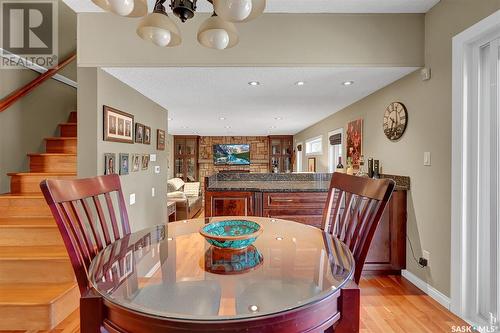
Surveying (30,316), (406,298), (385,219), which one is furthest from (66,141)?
(406,298)

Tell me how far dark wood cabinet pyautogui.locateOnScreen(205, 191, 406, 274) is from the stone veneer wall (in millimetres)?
6253

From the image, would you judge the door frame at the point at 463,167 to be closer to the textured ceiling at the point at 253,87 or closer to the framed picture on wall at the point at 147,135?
the textured ceiling at the point at 253,87

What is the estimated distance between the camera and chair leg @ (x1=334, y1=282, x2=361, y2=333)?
2.71 ft

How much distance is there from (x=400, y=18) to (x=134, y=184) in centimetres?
314

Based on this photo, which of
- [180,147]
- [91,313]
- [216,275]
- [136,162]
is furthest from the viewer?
[180,147]

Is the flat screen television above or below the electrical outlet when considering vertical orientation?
above

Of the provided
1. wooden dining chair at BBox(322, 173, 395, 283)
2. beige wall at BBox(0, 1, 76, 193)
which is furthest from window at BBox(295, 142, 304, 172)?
wooden dining chair at BBox(322, 173, 395, 283)

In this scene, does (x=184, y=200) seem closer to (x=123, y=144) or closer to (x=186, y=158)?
(x=123, y=144)

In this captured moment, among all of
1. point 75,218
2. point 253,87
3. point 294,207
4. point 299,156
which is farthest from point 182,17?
point 299,156

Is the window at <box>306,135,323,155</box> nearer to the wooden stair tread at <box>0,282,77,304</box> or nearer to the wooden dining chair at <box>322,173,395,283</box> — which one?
the wooden dining chair at <box>322,173,395,283</box>

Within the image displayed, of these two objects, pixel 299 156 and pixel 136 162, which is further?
pixel 299 156

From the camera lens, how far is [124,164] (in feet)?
8.39

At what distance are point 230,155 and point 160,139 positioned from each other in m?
→ 5.26

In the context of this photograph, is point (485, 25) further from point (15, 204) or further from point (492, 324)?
point (15, 204)
